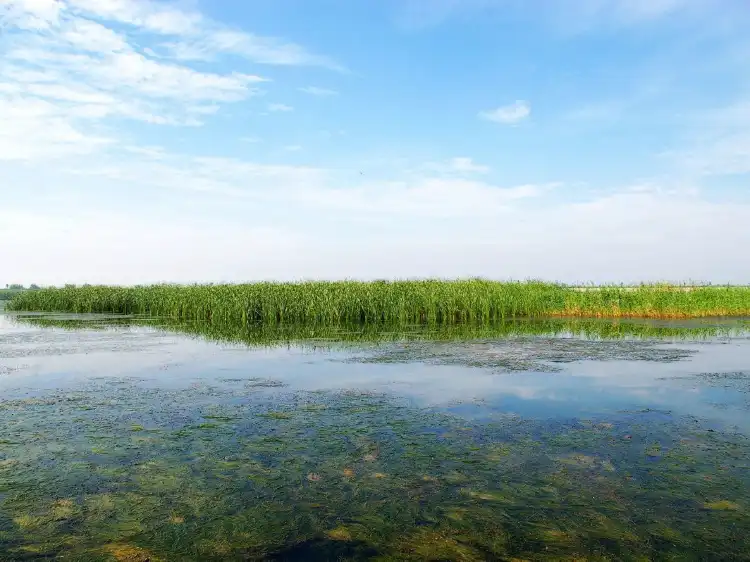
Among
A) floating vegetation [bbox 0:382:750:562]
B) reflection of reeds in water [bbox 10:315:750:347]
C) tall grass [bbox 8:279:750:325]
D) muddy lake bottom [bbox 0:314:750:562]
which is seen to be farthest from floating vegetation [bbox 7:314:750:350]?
floating vegetation [bbox 0:382:750:562]

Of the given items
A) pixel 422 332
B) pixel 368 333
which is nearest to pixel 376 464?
pixel 368 333

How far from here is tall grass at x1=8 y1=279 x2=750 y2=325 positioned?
1021 inches

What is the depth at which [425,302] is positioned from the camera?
26094mm

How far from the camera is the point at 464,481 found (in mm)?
5020

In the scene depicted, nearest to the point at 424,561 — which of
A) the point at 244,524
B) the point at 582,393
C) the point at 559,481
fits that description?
the point at 244,524

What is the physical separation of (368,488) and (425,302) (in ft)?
70.1

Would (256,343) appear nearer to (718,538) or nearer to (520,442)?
(520,442)

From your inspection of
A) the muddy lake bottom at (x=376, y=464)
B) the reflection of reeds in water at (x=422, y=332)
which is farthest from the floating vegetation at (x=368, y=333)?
the muddy lake bottom at (x=376, y=464)

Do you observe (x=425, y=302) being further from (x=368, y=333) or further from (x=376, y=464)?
(x=376, y=464)

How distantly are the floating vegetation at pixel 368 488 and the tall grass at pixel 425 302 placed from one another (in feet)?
59.8

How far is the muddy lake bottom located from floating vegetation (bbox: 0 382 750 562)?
0.02 meters

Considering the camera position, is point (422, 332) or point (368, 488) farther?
point (422, 332)

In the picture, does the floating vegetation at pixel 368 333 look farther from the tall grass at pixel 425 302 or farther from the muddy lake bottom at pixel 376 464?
the muddy lake bottom at pixel 376 464

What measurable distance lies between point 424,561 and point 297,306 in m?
22.8
